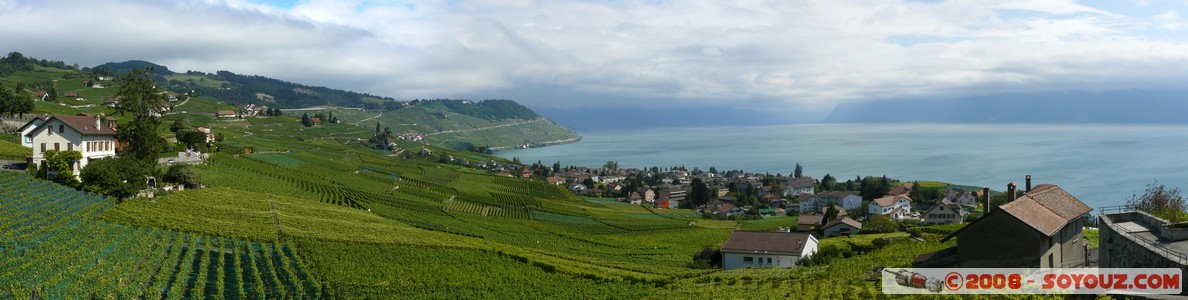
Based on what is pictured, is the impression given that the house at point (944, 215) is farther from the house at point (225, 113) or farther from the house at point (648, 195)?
the house at point (225, 113)

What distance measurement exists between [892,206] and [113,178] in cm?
7408

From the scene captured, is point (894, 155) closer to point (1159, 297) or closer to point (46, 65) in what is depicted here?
point (1159, 297)

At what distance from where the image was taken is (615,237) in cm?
4991

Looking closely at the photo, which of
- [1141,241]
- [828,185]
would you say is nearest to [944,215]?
[828,185]

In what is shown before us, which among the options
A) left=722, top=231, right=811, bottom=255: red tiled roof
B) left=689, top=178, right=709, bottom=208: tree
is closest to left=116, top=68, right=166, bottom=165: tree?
left=722, top=231, right=811, bottom=255: red tiled roof

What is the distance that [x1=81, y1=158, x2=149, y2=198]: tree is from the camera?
29.8 metres

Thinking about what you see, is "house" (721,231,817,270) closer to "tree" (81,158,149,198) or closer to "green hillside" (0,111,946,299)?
"green hillside" (0,111,946,299)

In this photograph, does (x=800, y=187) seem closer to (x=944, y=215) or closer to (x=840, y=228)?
(x=944, y=215)

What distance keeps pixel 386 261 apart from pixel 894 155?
16845 centimetres

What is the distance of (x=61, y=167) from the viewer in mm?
31031

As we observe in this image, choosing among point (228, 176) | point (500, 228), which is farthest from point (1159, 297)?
point (228, 176)

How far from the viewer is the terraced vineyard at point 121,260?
16328mm

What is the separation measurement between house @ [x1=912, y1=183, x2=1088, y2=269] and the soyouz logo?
38cm

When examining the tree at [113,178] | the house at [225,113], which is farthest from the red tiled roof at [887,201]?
the house at [225,113]
